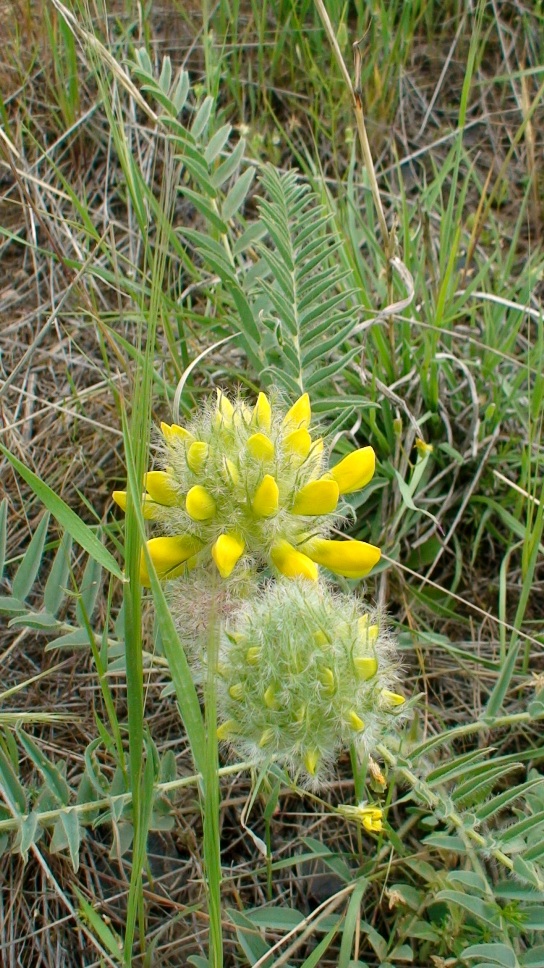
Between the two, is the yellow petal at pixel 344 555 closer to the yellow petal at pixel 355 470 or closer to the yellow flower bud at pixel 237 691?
the yellow petal at pixel 355 470

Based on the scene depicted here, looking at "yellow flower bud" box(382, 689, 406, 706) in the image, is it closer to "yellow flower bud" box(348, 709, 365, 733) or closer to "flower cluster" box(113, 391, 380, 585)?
"yellow flower bud" box(348, 709, 365, 733)

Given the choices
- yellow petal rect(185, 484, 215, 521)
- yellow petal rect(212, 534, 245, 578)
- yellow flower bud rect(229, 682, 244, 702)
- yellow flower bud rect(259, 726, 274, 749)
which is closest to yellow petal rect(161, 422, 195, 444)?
yellow petal rect(185, 484, 215, 521)

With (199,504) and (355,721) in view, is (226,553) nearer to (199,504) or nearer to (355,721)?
(199,504)

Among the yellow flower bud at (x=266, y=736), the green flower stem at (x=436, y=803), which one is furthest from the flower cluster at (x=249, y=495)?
the green flower stem at (x=436, y=803)

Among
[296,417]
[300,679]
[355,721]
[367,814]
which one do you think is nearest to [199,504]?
[296,417]

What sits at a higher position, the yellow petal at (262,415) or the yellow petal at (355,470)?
the yellow petal at (262,415)

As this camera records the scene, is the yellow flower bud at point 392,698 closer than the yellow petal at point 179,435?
Yes
